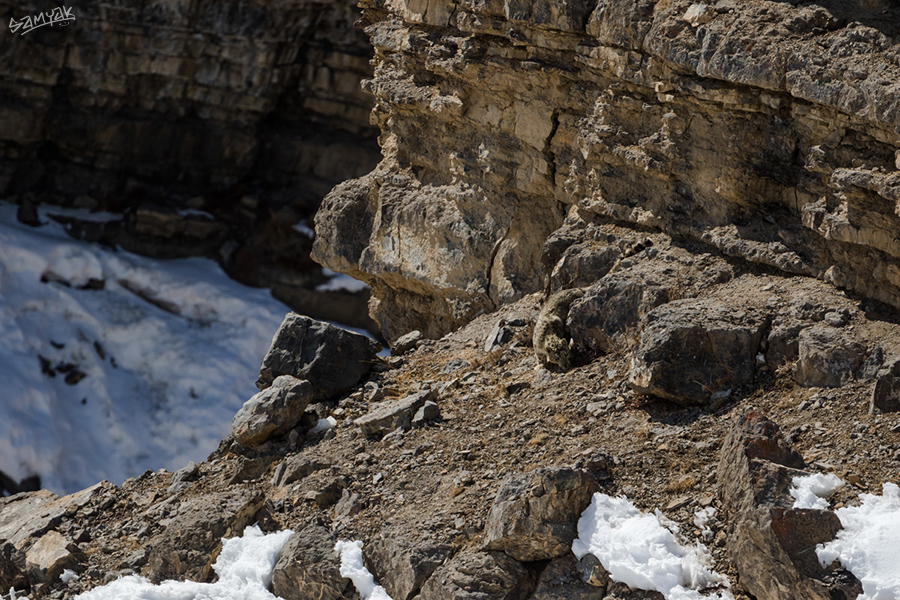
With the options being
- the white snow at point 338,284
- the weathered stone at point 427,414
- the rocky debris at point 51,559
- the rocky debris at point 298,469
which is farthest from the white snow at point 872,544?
the white snow at point 338,284

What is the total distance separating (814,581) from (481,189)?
20.7 ft

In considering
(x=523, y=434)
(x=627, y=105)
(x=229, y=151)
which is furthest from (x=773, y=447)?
(x=229, y=151)

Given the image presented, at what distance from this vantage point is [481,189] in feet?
33.7

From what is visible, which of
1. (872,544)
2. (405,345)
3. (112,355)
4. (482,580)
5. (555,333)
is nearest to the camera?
(872,544)

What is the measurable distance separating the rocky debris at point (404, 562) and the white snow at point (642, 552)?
3.15 ft

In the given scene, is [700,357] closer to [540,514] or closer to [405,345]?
[540,514]

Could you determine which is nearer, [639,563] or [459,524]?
[639,563]

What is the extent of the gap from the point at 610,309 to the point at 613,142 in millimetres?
1779

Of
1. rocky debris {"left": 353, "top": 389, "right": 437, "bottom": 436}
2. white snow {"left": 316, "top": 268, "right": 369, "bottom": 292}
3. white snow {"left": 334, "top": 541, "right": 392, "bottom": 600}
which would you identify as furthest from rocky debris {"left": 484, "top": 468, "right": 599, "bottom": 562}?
white snow {"left": 316, "top": 268, "right": 369, "bottom": 292}

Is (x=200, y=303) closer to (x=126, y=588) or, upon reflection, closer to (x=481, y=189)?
(x=481, y=189)

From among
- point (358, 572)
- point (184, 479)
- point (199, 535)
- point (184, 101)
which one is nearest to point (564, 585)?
point (358, 572)

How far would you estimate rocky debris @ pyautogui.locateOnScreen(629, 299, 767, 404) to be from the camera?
21.5ft

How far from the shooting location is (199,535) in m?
6.89

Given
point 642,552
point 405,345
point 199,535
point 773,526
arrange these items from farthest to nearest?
point 405,345 → point 199,535 → point 642,552 → point 773,526
